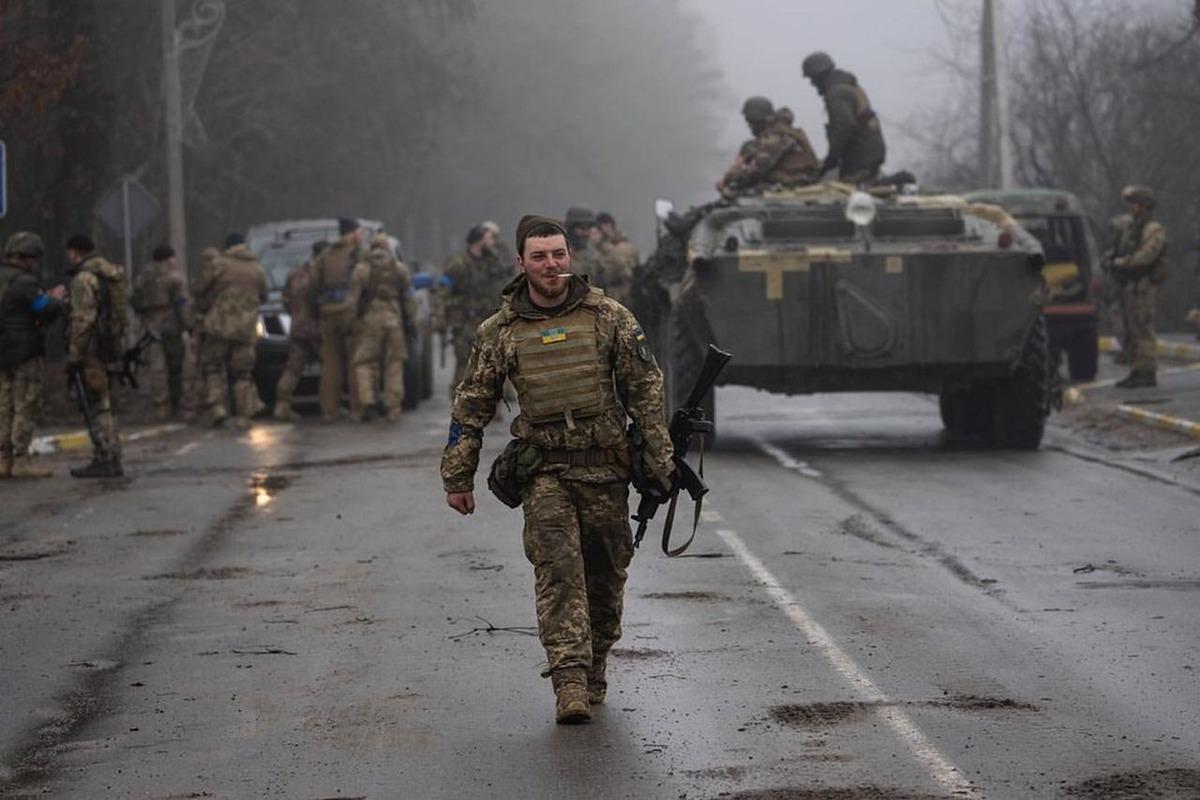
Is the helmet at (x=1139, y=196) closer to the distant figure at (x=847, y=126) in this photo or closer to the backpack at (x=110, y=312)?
the distant figure at (x=847, y=126)

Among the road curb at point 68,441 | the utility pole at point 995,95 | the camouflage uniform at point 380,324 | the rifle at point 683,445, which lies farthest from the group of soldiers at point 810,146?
the utility pole at point 995,95

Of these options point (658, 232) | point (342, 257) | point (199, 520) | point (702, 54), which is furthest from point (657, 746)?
point (702, 54)

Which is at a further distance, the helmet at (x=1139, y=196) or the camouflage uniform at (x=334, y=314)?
the helmet at (x=1139, y=196)

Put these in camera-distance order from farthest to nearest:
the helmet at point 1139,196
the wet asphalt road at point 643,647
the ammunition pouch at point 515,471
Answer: the helmet at point 1139,196 → the ammunition pouch at point 515,471 → the wet asphalt road at point 643,647

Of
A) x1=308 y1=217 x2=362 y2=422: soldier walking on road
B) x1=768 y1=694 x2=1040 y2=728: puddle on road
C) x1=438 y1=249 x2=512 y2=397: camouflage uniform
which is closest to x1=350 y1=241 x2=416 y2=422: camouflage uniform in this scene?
x1=308 y1=217 x2=362 y2=422: soldier walking on road

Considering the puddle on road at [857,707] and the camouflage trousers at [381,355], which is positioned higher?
the camouflage trousers at [381,355]

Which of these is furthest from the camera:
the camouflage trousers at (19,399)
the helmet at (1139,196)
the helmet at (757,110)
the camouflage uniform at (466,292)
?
the helmet at (1139,196)

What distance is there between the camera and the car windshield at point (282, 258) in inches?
1020

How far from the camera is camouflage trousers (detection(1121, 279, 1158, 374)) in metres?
24.1

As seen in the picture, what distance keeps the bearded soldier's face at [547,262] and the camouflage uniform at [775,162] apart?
1153cm

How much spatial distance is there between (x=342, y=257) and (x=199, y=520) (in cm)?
920

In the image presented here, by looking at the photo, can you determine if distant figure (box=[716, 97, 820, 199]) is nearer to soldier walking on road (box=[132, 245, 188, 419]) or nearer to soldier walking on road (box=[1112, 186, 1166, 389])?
soldier walking on road (box=[1112, 186, 1166, 389])

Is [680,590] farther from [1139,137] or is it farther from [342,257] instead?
[1139,137]

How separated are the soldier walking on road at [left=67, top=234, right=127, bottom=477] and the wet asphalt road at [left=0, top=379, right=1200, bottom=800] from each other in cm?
122
